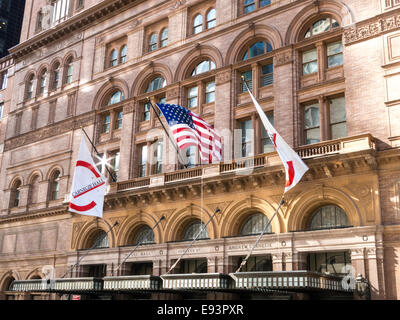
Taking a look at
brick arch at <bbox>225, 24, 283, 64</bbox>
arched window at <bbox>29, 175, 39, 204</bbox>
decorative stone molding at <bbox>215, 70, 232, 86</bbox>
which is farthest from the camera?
arched window at <bbox>29, 175, 39, 204</bbox>

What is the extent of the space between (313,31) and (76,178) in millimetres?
15337

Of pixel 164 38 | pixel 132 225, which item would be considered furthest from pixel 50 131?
pixel 132 225

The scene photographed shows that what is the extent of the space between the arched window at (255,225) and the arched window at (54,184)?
1711cm

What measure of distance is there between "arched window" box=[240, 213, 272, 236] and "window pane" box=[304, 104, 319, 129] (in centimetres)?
518

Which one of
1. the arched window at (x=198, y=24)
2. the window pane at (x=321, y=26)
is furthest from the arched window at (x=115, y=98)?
the window pane at (x=321, y=26)

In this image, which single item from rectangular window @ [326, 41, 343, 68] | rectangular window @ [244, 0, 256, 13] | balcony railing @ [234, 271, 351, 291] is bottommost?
balcony railing @ [234, 271, 351, 291]

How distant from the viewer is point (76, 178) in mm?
27250

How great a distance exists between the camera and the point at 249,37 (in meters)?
28.8

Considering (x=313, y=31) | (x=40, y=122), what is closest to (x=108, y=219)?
(x=40, y=122)

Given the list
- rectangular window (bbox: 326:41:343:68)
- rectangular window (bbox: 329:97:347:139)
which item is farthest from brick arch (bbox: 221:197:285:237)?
rectangular window (bbox: 326:41:343:68)

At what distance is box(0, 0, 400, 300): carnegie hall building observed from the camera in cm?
2117

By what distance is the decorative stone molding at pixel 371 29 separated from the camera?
23031mm

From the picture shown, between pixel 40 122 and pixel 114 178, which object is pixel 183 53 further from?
pixel 40 122

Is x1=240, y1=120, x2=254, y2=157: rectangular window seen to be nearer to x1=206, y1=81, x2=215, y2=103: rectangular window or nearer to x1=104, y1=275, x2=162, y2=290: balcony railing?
x1=206, y1=81, x2=215, y2=103: rectangular window
